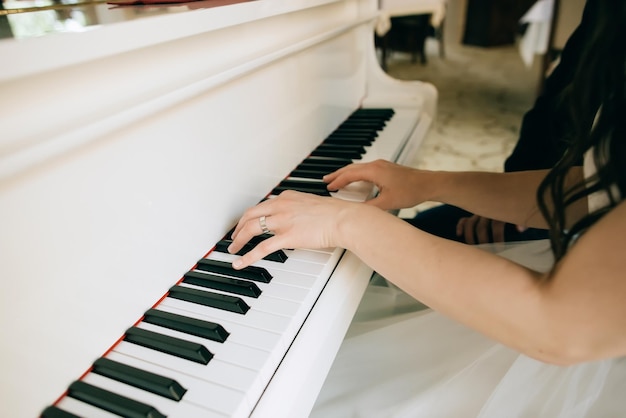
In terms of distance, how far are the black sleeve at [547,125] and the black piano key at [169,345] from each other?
1.01m

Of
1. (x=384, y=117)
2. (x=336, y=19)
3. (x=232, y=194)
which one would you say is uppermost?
(x=336, y=19)

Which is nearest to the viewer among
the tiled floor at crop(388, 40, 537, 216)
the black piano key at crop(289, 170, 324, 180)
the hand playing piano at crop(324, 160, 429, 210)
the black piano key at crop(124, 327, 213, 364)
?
the black piano key at crop(124, 327, 213, 364)

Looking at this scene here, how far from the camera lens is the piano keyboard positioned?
53 centimetres

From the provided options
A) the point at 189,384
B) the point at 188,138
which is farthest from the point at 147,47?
the point at 189,384

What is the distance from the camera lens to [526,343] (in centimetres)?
52

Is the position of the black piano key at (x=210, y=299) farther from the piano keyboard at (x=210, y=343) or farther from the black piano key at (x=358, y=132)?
the black piano key at (x=358, y=132)

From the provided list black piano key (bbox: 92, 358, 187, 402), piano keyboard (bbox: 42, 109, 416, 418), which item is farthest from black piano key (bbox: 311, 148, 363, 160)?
black piano key (bbox: 92, 358, 187, 402)

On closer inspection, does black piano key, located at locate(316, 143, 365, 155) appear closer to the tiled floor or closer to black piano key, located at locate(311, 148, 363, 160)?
black piano key, located at locate(311, 148, 363, 160)

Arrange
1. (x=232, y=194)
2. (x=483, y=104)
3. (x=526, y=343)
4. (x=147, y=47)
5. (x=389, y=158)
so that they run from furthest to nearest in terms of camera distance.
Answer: (x=483, y=104) → (x=389, y=158) → (x=232, y=194) → (x=147, y=47) → (x=526, y=343)

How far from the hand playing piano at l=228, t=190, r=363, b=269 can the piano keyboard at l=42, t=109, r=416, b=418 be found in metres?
0.05

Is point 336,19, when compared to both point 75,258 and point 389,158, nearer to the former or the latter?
point 389,158

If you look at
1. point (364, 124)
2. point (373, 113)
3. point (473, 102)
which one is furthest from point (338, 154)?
point (473, 102)

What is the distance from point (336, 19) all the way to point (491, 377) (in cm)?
116

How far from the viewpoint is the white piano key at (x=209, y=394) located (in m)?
0.51
